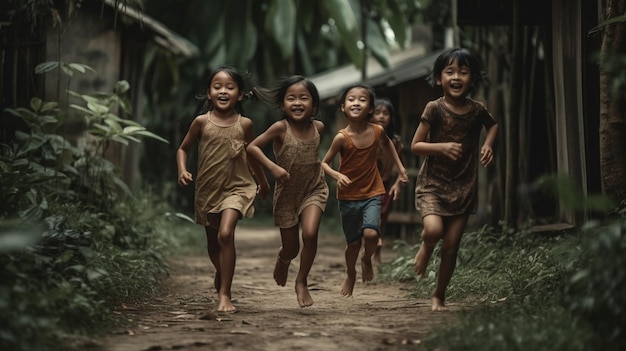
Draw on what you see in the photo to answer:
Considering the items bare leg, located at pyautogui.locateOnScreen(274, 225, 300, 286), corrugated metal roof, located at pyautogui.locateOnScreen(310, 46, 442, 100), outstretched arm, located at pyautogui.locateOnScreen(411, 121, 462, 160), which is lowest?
bare leg, located at pyautogui.locateOnScreen(274, 225, 300, 286)

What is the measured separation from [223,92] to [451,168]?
1.74 metres

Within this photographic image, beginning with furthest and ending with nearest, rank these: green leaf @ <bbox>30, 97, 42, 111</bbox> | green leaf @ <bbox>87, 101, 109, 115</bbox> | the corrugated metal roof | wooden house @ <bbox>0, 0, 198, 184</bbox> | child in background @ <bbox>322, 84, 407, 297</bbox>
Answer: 1. the corrugated metal roof
2. green leaf @ <bbox>87, 101, 109, 115</bbox>
3. wooden house @ <bbox>0, 0, 198, 184</bbox>
4. green leaf @ <bbox>30, 97, 42, 111</bbox>
5. child in background @ <bbox>322, 84, 407, 297</bbox>

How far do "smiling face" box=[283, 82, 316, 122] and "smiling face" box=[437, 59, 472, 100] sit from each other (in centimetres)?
103

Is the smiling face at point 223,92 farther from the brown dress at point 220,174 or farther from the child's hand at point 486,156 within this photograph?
the child's hand at point 486,156

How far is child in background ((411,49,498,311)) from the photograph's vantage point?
19.7 ft

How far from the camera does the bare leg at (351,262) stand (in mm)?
7035

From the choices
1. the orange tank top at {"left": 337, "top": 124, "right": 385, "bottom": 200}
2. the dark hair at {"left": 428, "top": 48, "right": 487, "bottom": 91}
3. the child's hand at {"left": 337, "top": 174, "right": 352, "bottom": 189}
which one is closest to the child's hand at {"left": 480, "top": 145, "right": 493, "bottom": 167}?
the dark hair at {"left": 428, "top": 48, "right": 487, "bottom": 91}

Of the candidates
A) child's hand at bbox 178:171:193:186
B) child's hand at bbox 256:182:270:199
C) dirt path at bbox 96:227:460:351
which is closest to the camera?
dirt path at bbox 96:227:460:351

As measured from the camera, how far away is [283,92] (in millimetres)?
6598

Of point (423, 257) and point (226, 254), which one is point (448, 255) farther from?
point (226, 254)

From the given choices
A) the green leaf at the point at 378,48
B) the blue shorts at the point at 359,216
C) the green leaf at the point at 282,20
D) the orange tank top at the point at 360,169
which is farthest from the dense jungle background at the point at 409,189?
the green leaf at the point at 378,48

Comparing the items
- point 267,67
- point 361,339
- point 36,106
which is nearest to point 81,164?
point 36,106

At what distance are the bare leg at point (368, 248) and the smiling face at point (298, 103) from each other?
1.09m

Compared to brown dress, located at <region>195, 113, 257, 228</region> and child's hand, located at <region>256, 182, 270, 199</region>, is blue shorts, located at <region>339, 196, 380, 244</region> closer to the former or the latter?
child's hand, located at <region>256, 182, 270, 199</region>
